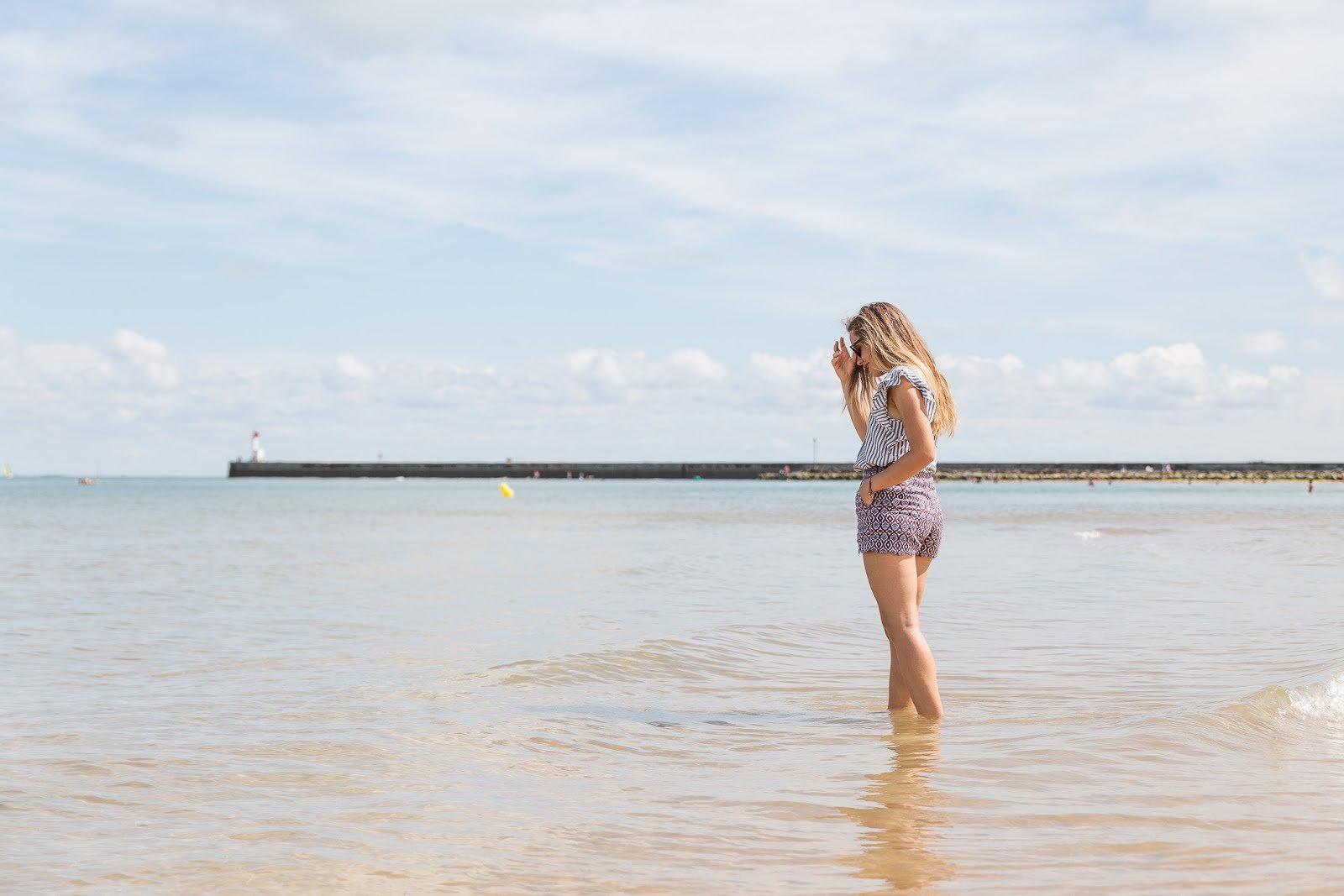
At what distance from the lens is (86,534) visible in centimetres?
2702

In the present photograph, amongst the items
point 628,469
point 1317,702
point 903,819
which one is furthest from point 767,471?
point 903,819

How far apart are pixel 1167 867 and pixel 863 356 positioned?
8.91 feet

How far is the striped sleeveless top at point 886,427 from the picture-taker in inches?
211

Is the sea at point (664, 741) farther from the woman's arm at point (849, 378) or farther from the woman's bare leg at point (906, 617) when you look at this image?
the woman's arm at point (849, 378)

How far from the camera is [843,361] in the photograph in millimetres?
5750

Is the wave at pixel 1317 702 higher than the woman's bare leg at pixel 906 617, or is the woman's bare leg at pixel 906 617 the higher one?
the woman's bare leg at pixel 906 617

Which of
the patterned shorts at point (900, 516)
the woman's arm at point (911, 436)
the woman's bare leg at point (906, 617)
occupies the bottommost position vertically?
the woman's bare leg at point (906, 617)

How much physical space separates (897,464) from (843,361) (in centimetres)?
68

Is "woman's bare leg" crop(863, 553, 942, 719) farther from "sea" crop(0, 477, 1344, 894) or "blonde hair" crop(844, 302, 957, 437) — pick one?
"blonde hair" crop(844, 302, 957, 437)

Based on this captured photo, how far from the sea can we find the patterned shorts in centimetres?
92

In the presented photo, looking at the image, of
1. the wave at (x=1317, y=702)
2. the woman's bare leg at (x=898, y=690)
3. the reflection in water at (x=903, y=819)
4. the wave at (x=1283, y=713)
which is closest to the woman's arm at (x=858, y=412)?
the woman's bare leg at (x=898, y=690)

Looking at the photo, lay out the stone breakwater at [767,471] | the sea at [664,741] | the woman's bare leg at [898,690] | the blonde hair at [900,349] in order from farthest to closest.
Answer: the stone breakwater at [767,471] < the woman's bare leg at [898,690] < the blonde hair at [900,349] < the sea at [664,741]

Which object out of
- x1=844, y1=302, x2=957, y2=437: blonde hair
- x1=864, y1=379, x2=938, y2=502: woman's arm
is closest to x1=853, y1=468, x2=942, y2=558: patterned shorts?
x1=864, y1=379, x2=938, y2=502: woman's arm

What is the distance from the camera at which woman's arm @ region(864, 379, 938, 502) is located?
17.2ft
